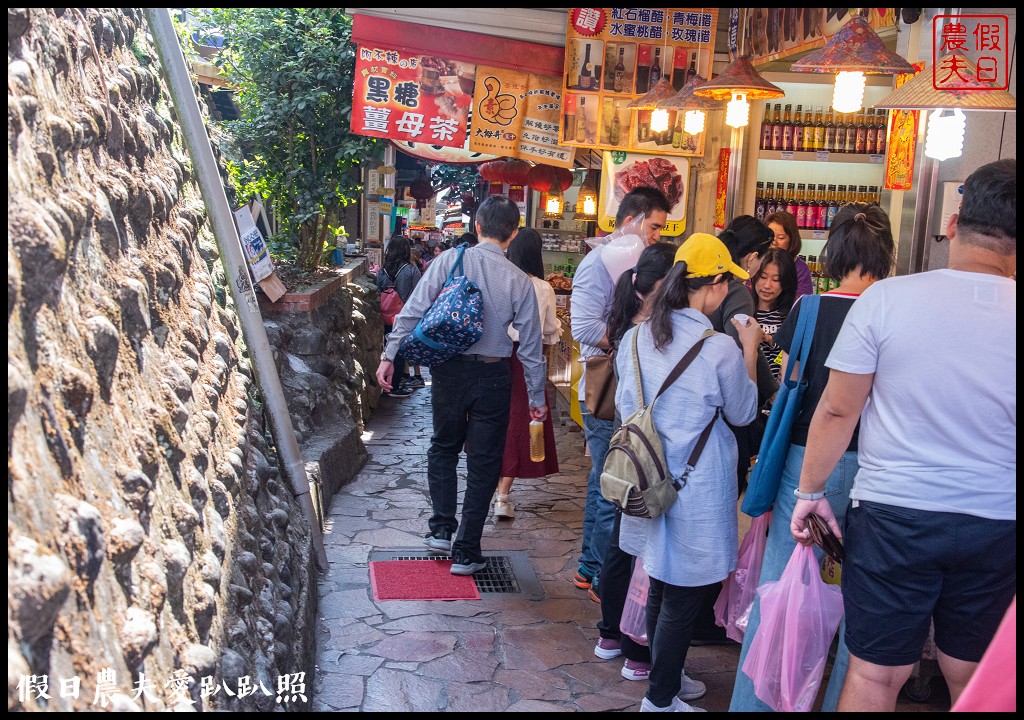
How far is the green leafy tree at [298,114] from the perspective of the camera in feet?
34.7

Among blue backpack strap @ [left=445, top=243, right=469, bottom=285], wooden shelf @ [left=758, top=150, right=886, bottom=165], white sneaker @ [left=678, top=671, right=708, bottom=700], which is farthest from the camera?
wooden shelf @ [left=758, top=150, right=886, bottom=165]

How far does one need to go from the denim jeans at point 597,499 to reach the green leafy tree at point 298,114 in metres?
6.07

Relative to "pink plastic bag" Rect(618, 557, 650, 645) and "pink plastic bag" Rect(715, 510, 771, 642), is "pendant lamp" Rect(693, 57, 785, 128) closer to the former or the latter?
"pink plastic bag" Rect(715, 510, 771, 642)

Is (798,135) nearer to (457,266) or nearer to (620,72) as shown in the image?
(620,72)

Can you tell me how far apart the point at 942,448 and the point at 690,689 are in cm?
214

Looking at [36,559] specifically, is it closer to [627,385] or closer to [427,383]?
[627,385]

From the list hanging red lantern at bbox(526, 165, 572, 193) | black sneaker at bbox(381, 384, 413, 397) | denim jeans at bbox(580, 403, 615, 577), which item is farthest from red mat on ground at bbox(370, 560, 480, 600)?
hanging red lantern at bbox(526, 165, 572, 193)

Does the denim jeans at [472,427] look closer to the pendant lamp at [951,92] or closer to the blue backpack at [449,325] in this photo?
the blue backpack at [449,325]

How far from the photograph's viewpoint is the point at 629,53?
9.36 metres

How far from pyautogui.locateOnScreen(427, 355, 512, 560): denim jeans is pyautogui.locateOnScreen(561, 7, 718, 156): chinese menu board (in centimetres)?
416

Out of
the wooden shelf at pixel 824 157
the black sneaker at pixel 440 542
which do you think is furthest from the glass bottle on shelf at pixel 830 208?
the black sneaker at pixel 440 542

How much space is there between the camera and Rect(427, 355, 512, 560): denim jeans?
6148 millimetres

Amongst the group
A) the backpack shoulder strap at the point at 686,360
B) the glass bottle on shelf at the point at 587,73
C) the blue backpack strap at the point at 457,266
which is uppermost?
the glass bottle on shelf at the point at 587,73

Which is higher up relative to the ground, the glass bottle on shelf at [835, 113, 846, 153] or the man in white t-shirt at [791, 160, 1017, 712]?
the glass bottle on shelf at [835, 113, 846, 153]
